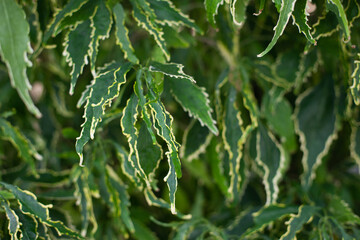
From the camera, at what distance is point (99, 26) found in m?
0.56

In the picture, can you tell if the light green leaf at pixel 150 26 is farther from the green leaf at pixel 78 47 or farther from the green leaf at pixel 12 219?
the green leaf at pixel 12 219

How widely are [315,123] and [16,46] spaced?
0.52 meters

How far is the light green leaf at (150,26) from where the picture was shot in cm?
56

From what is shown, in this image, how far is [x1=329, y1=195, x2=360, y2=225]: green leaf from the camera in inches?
25.6

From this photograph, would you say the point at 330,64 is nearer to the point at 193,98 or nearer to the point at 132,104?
the point at 193,98

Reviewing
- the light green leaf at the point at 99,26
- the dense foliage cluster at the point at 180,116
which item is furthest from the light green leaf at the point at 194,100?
the light green leaf at the point at 99,26

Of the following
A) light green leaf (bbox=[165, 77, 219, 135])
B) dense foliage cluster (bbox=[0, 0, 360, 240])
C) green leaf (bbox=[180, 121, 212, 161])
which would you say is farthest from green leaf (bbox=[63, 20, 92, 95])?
green leaf (bbox=[180, 121, 212, 161])

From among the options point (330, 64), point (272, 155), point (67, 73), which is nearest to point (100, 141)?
point (67, 73)

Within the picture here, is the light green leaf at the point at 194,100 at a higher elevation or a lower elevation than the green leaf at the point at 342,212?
higher

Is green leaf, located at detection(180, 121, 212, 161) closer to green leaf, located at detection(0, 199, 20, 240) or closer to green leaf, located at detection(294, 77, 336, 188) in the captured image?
green leaf, located at detection(294, 77, 336, 188)

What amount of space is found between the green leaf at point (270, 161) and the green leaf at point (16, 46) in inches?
14.5

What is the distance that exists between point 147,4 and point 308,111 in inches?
14.9

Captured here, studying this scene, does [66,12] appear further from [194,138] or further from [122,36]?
[194,138]

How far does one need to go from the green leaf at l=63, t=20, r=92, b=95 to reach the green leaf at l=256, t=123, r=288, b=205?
33 cm
